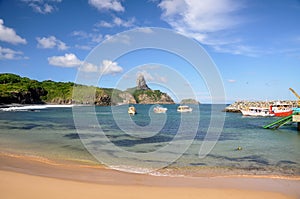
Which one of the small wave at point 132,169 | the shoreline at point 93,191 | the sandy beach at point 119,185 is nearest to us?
the shoreline at point 93,191

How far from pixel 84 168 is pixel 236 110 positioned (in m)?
89.8

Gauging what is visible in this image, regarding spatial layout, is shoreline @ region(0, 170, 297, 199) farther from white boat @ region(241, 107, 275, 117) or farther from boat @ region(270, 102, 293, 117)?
white boat @ region(241, 107, 275, 117)

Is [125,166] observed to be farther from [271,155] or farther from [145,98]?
[145,98]

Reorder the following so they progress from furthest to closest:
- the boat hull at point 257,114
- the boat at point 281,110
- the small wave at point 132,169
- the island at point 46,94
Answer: the island at point 46,94 < the boat hull at point 257,114 < the boat at point 281,110 < the small wave at point 132,169

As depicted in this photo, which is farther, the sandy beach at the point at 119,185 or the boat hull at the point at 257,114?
the boat hull at the point at 257,114

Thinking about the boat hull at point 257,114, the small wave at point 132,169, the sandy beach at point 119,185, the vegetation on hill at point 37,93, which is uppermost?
the vegetation on hill at point 37,93

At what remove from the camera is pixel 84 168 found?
35.9 feet

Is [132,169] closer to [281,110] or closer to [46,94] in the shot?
[281,110]

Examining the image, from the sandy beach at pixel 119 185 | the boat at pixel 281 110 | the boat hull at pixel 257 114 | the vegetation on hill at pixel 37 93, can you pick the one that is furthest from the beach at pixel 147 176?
the vegetation on hill at pixel 37 93

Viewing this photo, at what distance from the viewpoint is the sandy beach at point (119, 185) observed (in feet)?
23.4

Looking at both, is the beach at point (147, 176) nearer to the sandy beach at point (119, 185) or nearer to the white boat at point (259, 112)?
the sandy beach at point (119, 185)

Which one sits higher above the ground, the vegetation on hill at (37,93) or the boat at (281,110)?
the vegetation on hill at (37,93)

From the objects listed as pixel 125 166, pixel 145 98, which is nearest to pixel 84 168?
pixel 125 166

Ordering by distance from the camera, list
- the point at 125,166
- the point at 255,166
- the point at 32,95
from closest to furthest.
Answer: the point at 125,166 → the point at 255,166 → the point at 32,95
